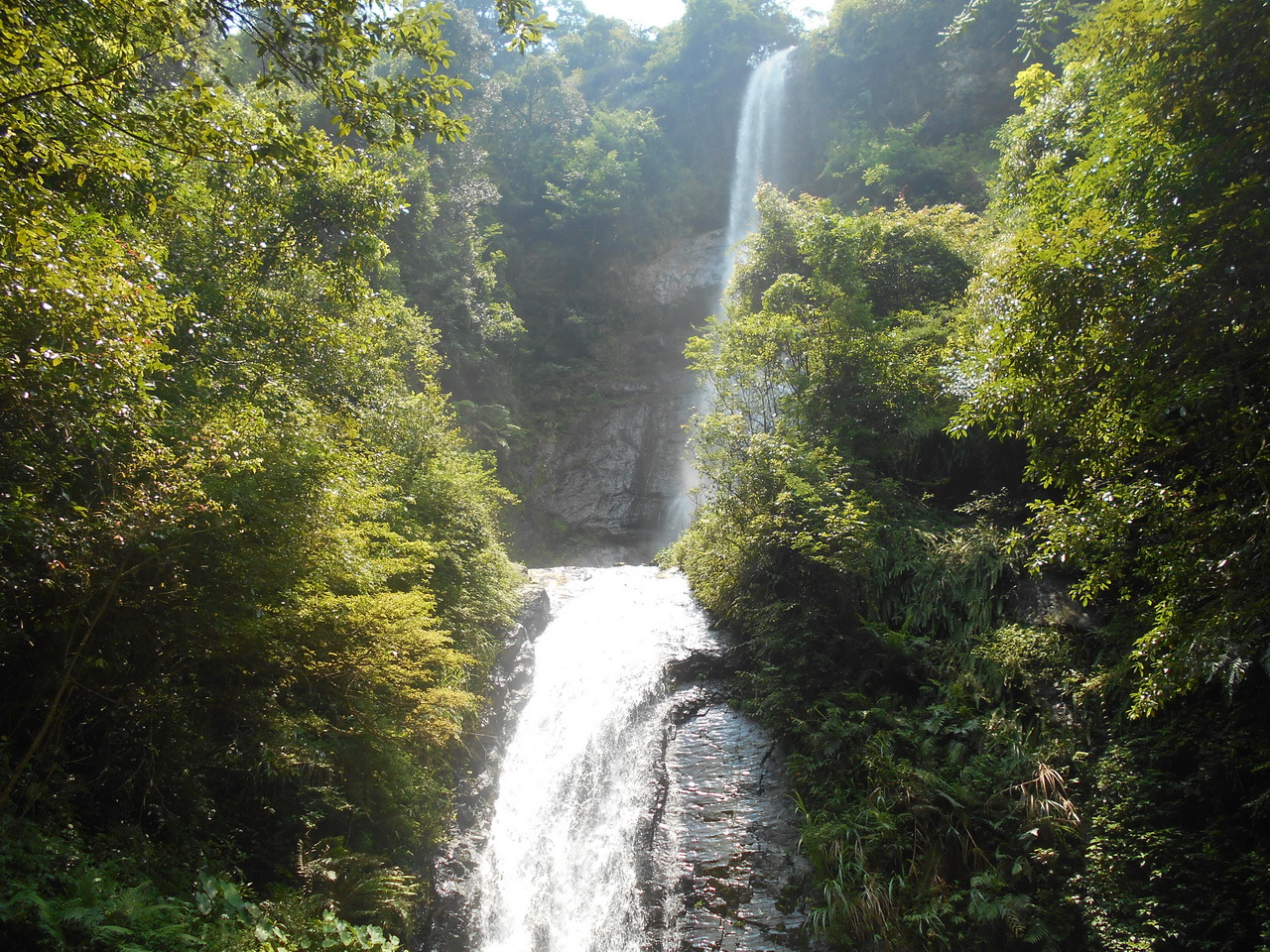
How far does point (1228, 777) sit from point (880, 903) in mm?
2905

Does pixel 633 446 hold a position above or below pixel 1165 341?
above

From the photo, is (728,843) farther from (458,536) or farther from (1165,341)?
(1165,341)

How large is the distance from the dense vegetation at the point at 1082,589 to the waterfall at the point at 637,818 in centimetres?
64

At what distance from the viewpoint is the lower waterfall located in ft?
21.7

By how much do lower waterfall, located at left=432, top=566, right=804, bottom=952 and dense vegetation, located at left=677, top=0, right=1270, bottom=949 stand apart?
1.89ft

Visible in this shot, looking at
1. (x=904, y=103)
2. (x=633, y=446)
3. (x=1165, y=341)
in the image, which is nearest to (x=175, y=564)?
(x=1165, y=341)

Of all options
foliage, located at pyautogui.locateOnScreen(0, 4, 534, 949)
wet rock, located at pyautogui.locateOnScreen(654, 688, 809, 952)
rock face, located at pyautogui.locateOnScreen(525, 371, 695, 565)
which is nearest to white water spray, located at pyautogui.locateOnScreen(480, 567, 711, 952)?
wet rock, located at pyautogui.locateOnScreen(654, 688, 809, 952)

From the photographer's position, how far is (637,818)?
26.1 feet

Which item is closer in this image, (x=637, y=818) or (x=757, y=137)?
(x=637, y=818)

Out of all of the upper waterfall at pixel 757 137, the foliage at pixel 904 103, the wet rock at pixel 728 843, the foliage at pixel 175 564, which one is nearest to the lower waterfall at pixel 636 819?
the wet rock at pixel 728 843

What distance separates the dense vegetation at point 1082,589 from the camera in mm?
4438

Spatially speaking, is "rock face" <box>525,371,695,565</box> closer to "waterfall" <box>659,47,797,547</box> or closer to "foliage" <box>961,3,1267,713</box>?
"waterfall" <box>659,47,797,547</box>

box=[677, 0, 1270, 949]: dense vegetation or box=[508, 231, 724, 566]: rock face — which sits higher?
box=[508, 231, 724, 566]: rock face

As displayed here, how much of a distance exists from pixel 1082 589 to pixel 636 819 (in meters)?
5.53
